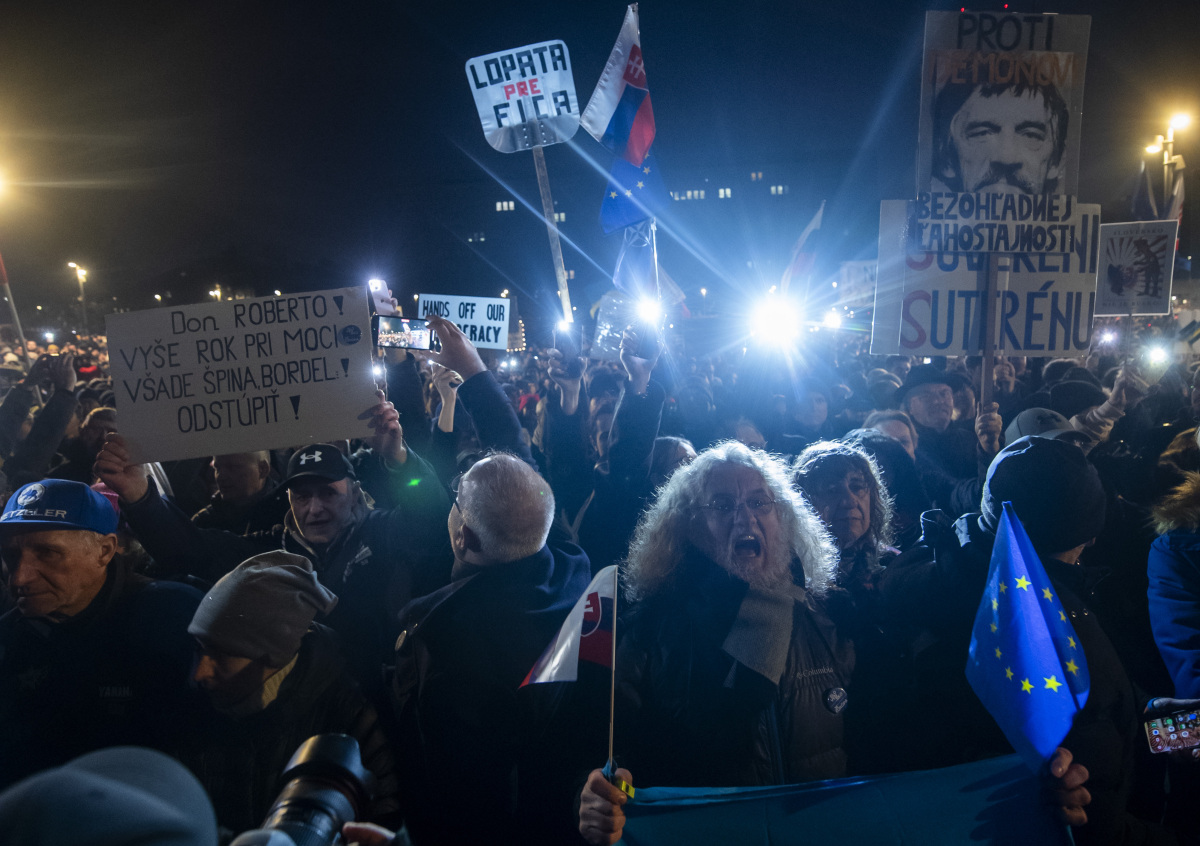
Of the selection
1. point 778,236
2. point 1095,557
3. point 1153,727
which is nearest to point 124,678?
point 1153,727

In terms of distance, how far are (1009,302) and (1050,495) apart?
2180 mm

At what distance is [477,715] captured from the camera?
Answer: 2.31 m

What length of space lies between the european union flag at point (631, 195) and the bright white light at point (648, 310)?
93 centimetres

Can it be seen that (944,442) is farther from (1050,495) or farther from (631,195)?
(631,195)

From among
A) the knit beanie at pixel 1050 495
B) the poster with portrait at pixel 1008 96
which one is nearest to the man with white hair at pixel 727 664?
the knit beanie at pixel 1050 495

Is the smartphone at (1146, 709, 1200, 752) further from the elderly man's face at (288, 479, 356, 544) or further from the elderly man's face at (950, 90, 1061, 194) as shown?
the elderly man's face at (288, 479, 356, 544)

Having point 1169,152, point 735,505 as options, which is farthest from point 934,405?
point 1169,152

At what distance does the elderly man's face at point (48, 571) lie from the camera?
2.49 m

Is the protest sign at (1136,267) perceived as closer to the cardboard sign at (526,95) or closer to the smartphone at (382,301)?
the cardboard sign at (526,95)

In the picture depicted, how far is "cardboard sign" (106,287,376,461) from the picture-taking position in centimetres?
286

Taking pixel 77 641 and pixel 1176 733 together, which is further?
pixel 77 641

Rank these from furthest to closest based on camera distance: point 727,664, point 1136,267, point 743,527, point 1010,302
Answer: point 1136,267 < point 1010,302 < point 743,527 < point 727,664

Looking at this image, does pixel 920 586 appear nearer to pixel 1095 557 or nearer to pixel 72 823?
pixel 1095 557

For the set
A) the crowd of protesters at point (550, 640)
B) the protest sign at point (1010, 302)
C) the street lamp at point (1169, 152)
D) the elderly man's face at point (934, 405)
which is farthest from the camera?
the street lamp at point (1169, 152)
